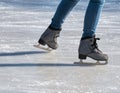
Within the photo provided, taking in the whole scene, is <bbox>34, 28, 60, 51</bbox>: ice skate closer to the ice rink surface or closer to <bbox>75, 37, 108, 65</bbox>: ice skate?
the ice rink surface

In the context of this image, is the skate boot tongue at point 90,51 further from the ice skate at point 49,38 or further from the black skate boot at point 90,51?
the ice skate at point 49,38

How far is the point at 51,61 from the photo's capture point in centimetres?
388

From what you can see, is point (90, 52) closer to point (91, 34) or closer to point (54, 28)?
point (91, 34)

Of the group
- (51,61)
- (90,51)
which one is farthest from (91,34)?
(51,61)

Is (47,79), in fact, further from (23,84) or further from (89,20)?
(89,20)

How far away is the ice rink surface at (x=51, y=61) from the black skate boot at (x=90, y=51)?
0.24 ft

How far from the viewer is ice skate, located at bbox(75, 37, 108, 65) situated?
3.82 metres

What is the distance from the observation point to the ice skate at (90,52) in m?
3.82

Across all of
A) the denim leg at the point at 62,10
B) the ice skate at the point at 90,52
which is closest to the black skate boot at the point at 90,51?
the ice skate at the point at 90,52

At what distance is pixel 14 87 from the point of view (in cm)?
313

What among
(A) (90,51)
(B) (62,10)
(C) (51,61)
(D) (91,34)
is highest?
(B) (62,10)

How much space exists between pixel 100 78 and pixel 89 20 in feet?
1.82

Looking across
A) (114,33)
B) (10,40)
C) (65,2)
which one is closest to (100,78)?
(65,2)

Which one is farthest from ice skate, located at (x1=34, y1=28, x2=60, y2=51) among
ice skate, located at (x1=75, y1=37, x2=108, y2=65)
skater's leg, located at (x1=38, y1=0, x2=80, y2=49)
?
ice skate, located at (x1=75, y1=37, x2=108, y2=65)
